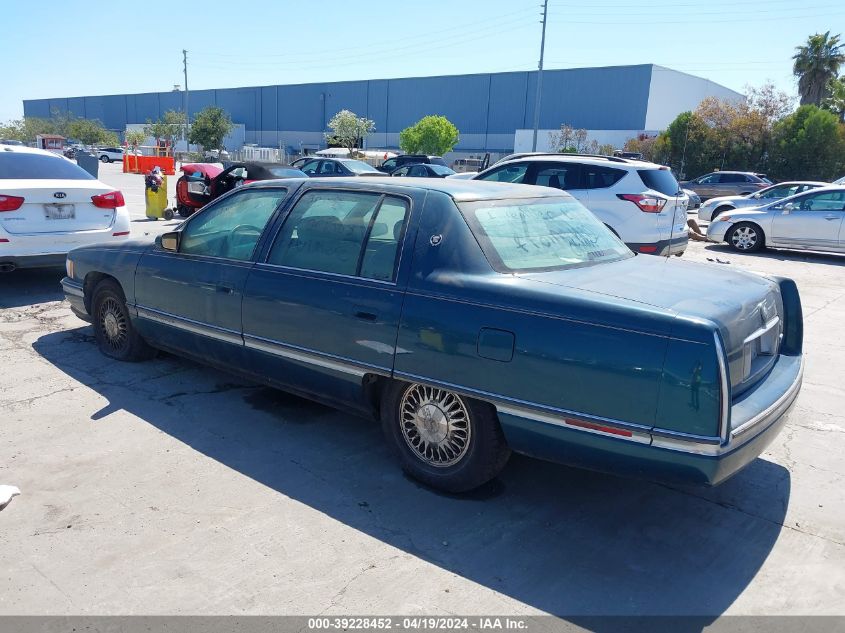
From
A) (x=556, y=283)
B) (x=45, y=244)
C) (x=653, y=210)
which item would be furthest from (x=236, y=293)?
(x=653, y=210)

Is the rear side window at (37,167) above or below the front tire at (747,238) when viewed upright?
above

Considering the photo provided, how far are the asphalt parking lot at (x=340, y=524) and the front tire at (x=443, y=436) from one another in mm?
152

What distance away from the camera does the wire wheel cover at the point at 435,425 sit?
3.65 meters

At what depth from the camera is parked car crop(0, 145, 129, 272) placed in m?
7.50

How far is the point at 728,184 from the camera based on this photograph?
90.7ft

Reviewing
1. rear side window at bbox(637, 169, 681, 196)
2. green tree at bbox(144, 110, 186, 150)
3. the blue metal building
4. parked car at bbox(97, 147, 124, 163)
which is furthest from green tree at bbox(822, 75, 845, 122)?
green tree at bbox(144, 110, 186, 150)

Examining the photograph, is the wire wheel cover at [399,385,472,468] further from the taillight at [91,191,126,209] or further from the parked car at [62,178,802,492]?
the taillight at [91,191,126,209]

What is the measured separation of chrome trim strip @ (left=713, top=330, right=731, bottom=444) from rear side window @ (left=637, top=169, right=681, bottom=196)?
7874 mm

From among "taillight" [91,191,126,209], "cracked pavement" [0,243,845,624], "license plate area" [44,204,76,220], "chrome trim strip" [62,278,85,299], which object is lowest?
"cracked pavement" [0,243,845,624]

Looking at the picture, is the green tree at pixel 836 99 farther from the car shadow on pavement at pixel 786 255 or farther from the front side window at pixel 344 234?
the front side window at pixel 344 234

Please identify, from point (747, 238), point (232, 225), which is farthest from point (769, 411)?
point (747, 238)

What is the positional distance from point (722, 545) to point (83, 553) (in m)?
3.11

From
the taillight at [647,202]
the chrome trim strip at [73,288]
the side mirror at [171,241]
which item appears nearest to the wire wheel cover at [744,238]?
the taillight at [647,202]

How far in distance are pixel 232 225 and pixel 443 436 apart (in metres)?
2.35
